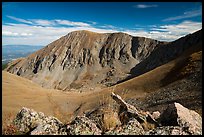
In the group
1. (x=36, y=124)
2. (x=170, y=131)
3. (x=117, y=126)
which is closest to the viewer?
(x=170, y=131)

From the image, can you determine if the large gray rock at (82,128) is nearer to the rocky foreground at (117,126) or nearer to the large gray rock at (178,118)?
the rocky foreground at (117,126)

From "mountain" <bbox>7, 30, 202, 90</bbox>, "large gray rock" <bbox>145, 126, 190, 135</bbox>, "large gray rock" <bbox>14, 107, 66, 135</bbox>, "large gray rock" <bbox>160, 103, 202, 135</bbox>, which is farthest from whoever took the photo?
"mountain" <bbox>7, 30, 202, 90</bbox>

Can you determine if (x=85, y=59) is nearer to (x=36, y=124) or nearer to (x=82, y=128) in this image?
(x=36, y=124)

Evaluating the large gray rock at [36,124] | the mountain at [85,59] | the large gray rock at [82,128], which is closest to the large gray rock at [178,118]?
the large gray rock at [82,128]

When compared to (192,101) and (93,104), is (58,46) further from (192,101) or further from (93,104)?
(192,101)

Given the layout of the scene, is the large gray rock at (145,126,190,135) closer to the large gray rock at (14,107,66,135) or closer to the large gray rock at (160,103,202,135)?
the large gray rock at (160,103,202,135)

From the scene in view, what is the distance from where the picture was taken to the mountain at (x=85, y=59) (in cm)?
14112

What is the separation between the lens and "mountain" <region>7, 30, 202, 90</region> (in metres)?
141

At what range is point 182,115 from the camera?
7922 millimetres

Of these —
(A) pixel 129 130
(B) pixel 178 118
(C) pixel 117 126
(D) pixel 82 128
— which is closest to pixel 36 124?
(D) pixel 82 128

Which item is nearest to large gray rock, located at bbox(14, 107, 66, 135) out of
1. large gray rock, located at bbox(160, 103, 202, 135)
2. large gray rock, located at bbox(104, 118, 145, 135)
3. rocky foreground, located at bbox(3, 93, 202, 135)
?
rocky foreground, located at bbox(3, 93, 202, 135)

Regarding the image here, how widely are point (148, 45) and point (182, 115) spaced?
14752 cm

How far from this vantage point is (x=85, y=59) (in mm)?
152375

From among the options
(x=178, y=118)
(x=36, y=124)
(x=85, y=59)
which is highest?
(x=178, y=118)
